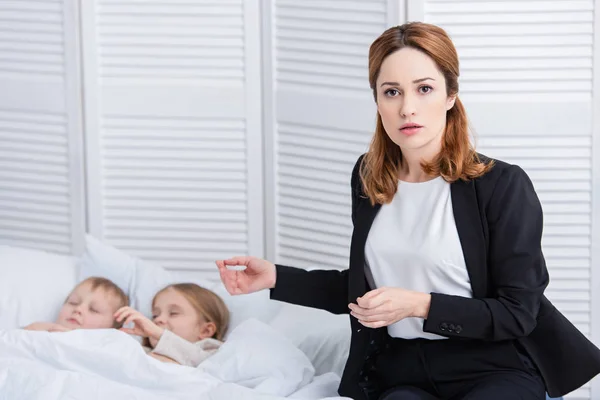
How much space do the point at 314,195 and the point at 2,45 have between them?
3.83 feet

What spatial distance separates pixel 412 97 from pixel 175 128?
5.13 feet

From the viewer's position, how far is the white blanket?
214 centimetres

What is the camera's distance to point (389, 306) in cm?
188

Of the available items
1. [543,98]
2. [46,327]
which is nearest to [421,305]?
[46,327]

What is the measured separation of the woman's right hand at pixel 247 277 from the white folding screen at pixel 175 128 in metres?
1.23

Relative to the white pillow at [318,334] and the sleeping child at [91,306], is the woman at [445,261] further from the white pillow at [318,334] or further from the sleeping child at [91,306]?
the sleeping child at [91,306]

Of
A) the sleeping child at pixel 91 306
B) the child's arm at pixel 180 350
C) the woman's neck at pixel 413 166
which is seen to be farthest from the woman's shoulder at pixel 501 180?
the sleeping child at pixel 91 306

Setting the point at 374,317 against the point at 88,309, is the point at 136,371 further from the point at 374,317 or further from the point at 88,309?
the point at 374,317

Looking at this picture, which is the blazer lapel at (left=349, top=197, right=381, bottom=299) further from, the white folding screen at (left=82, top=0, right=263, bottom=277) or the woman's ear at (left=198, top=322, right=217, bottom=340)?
the white folding screen at (left=82, top=0, right=263, bottom=277)

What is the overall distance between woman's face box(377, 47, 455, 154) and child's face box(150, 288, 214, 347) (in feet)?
2.75

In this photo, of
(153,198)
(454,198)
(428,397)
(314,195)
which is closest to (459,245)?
(454,198)

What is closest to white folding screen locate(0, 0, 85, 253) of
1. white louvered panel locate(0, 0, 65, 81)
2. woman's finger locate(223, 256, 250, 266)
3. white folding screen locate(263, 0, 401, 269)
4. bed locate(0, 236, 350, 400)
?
white louvered panel locate(0, 0, 65, 81)

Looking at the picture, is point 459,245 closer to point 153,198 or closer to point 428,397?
point 428,397

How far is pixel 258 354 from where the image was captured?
7.66 ft
